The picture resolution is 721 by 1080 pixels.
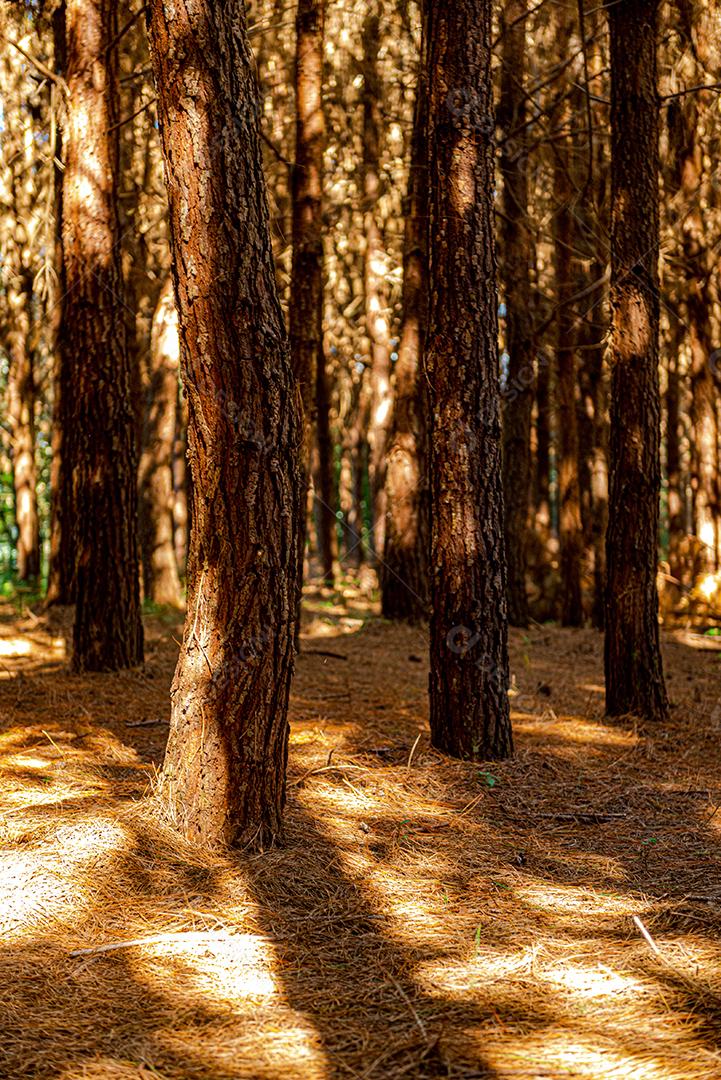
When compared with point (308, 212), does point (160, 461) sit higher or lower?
lower

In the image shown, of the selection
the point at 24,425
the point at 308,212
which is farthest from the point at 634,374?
the point at 24,425

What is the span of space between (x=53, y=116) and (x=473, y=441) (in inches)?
195

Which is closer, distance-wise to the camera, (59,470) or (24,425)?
(59,470)

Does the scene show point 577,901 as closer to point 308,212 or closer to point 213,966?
point 213,966

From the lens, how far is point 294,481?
4551mm

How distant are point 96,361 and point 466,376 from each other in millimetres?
3508

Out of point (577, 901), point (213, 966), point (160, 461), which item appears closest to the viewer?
point (213, 966)

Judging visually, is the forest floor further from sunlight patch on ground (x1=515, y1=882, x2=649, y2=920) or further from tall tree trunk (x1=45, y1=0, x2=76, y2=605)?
tall tree trunk (x1=45, y1=0, x2=76, y2=605)

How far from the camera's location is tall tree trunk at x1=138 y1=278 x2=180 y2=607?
13.1 metres

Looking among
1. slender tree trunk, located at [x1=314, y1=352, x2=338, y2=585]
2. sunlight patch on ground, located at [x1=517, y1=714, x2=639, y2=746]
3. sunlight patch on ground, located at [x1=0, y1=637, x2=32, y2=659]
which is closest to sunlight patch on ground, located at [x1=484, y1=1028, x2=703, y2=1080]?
sunlight patch on ground, located at [x1=517, y1=714, x2=639, y2=746]

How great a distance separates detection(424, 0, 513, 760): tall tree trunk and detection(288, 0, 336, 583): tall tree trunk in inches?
136

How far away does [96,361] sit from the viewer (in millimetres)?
8070

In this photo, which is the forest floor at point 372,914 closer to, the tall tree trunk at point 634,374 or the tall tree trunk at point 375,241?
the tall tree trunk at point 634,374


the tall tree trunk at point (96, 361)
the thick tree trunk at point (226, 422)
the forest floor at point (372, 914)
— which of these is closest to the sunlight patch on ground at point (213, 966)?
the forest floor at point (372, 914)
